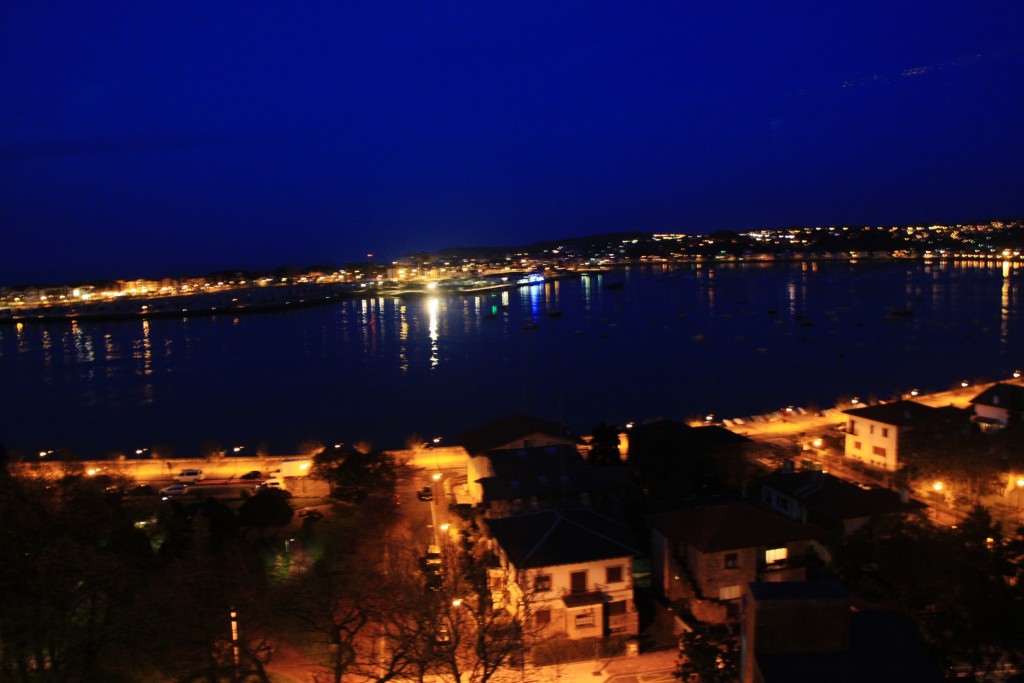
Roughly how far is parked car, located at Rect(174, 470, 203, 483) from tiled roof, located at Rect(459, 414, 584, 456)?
7.33 feet

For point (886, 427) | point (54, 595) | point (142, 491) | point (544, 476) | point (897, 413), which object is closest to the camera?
point (54, 595)

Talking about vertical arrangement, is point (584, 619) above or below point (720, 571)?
below

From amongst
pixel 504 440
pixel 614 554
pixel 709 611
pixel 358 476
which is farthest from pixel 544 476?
pixel 709 611

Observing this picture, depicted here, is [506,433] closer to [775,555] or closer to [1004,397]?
[775,555]

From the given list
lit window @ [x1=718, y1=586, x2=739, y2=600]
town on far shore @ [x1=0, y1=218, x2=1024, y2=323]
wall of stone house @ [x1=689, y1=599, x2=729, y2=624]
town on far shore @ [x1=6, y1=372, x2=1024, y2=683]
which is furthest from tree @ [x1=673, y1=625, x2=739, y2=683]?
town on far shore @ [x1=0, y1=218, x2=1024, y2=323]

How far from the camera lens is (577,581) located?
11.1ft

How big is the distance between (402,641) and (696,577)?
1616mm

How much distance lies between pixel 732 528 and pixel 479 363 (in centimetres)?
1107

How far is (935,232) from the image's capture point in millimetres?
49594

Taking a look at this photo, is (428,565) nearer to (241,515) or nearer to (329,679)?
(329,679)

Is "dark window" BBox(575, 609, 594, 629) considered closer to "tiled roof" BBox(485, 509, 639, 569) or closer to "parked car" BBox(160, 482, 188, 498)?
"tiled roof" BBox(485, 509, 639, 569)

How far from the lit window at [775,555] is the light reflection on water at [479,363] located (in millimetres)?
5776

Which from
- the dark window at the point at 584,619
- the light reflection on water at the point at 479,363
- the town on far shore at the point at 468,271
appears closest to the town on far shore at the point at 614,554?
the dark window at the point at 584,619

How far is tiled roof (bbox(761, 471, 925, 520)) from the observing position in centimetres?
418
